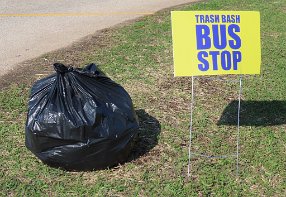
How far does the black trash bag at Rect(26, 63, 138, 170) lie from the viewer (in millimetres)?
3674

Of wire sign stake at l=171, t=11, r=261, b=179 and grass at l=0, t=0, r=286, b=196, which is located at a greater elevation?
wire sign stake at l=171, t=11, r=261, b=179

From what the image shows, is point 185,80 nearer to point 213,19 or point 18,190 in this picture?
point 213,19

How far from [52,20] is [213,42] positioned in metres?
5.53

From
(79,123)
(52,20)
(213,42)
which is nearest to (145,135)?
(79,123)

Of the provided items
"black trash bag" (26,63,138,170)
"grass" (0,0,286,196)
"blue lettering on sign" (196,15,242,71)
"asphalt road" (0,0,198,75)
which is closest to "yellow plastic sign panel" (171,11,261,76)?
"blue lettering on sign" (196,15,242,71)

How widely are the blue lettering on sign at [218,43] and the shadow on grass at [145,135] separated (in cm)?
95

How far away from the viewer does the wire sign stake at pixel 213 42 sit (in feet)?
12.0

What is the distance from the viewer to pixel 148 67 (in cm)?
612

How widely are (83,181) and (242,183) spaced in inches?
49.5

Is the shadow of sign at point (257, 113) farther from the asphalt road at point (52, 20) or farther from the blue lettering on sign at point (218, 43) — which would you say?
the asphalt road at point (52, 20)

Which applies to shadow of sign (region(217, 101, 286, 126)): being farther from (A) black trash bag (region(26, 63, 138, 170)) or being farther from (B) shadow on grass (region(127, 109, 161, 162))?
(A) black trash bag (region(26, 63, 138, 170))

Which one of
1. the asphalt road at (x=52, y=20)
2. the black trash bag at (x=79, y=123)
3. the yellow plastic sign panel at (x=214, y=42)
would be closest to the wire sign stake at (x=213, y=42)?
the yellow plastic sign panel at (x=214, y=42)

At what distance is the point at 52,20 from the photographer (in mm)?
8703

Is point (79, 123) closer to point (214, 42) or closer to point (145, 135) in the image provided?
point (145, 135)
